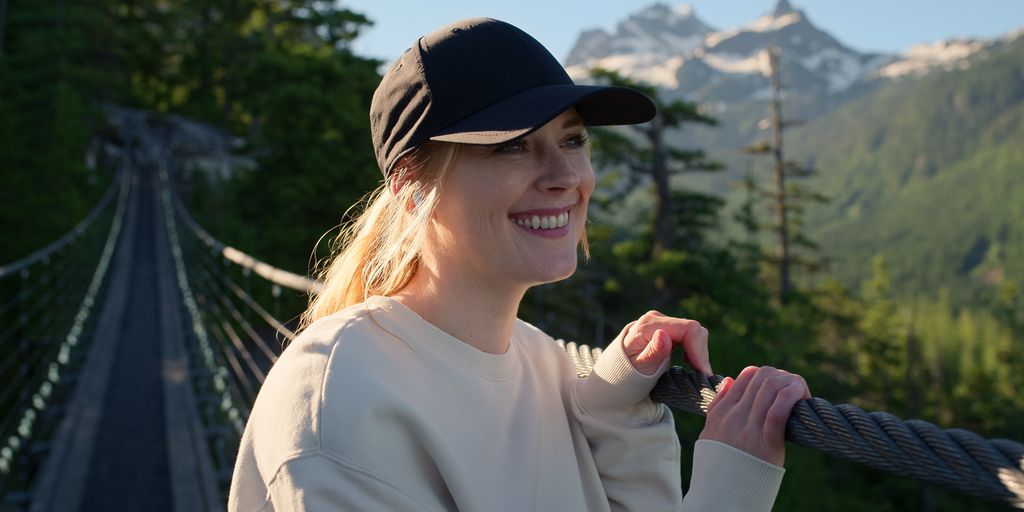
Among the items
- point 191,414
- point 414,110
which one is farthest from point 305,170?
point 414,110

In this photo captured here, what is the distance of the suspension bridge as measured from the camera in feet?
2.83

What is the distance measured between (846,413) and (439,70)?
72cm

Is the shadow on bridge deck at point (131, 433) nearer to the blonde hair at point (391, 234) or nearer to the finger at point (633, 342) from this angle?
the blonde hair at point (391, 234)

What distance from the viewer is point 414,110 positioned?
4.18 feet

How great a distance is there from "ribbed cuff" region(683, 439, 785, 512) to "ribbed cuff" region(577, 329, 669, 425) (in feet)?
0.95

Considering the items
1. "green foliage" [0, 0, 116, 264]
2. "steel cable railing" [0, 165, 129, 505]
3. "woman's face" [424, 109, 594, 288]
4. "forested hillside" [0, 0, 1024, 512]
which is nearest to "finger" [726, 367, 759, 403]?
"woman's face" [424, 109, 594, 288]

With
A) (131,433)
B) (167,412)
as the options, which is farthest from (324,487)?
(167,412)

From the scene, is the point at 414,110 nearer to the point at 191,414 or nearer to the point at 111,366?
the point at 191,414

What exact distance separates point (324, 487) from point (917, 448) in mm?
660

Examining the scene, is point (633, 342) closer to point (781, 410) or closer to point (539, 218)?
point (539, 218)

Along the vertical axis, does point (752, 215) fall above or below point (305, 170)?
below

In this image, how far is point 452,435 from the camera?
1190 mm

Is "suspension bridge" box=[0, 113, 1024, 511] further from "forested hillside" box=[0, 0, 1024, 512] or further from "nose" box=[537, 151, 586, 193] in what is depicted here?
"forested hillside" box=[0, 0, 1024, 512]

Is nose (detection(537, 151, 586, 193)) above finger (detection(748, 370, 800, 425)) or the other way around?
above
